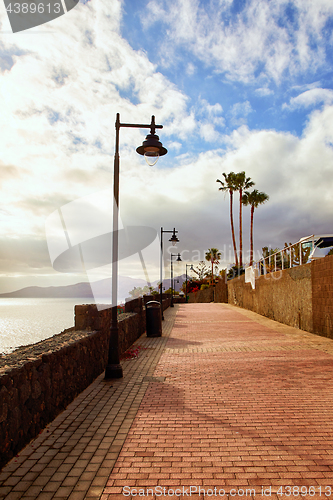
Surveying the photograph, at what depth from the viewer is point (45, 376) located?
15.5 ft

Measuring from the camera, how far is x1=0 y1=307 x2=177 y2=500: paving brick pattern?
326cm

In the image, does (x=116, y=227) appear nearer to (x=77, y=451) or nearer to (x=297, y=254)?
(x=77, y=451)

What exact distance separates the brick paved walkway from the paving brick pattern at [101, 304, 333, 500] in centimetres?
1

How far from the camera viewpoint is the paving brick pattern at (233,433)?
329cm

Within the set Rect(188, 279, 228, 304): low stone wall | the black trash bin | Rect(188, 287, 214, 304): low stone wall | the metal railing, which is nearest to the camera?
the black trash bin

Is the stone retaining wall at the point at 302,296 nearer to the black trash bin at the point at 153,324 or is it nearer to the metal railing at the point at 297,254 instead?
the metal railing at the point at 297,254

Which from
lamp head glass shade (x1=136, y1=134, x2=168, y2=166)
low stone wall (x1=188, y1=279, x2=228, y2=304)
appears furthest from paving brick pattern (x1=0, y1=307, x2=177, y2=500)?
low stone wall (x1=188, y1=279, x2=228, y2=304)

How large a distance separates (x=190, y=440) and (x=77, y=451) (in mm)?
1294

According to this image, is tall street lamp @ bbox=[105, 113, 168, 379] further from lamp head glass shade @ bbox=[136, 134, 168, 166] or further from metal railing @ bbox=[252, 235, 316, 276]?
metal railing @ bbox=[252, 235, 316, 276]

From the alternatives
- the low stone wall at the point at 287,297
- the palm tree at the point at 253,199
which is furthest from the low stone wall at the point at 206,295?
the low stone wall at the point at 287,297

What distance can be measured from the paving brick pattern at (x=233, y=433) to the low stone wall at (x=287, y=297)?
259 inches

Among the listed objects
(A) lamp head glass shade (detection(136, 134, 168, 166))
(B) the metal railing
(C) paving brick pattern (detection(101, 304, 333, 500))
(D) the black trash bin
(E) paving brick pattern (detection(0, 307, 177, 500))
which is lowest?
(E) paving brick pattern (detection(0, 307, 177, 500))

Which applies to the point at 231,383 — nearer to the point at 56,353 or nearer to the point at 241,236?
the point at 56,353

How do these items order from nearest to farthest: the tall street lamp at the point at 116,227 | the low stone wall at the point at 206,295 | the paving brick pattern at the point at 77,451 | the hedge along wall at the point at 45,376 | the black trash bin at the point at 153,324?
1. the paving brick pattern at the point at 77,451
2. the hedge along wall at the point at 45,376
3. the tall street lamp at the point at 116,227
4. the black trash bin at the point at 153,324
5. the low stone wall at the point at 206,295
